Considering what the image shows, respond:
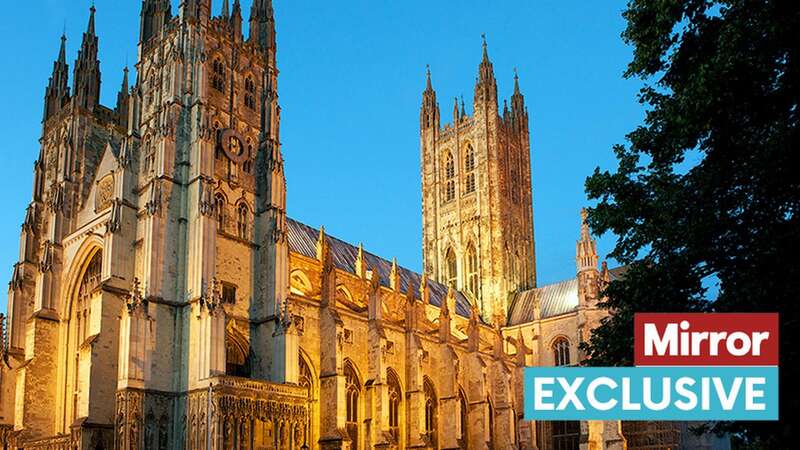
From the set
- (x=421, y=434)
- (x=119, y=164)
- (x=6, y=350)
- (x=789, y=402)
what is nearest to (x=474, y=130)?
(x=421, y=434)

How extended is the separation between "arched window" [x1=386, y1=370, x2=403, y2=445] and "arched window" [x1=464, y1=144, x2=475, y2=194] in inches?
1128

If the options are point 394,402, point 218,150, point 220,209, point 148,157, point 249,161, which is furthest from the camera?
point 394,402

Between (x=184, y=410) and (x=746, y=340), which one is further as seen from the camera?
(x=184, y=410)

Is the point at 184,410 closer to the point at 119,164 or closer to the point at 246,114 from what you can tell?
the point at 119,164

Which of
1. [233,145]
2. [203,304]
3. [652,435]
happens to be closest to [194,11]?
[233,145]

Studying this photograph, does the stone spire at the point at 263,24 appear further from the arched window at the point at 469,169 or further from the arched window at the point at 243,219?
the arched window at the point at 469,169

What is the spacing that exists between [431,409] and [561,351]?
16164 mm

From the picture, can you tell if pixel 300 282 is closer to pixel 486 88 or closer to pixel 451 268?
pixel 451 268

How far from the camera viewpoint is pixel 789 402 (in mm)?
16531

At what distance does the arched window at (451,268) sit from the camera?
73.9m

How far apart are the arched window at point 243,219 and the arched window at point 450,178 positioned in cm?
3620

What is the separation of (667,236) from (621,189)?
2.44 m

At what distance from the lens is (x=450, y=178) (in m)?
77.2

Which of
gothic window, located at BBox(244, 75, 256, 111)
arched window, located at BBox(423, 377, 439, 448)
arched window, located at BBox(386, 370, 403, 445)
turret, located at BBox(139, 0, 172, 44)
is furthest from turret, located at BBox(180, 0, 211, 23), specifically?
arched window, located at BBox(423, 377, 439, 448)
